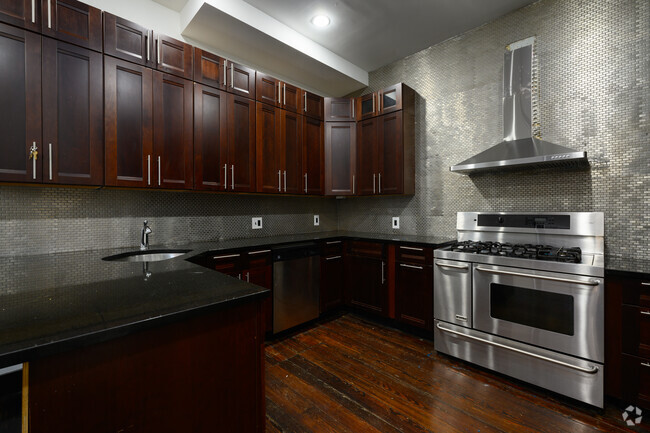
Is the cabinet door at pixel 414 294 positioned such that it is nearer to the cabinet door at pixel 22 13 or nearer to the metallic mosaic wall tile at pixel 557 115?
the metallic mosaic wall tile at pixel 557 115

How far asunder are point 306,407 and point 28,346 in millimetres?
1614

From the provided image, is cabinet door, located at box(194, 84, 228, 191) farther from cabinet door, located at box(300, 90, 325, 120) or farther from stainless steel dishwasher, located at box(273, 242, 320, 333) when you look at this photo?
cabinet door, located at box(300, 90, 325, 120)

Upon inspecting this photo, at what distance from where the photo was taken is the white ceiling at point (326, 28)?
252 cm

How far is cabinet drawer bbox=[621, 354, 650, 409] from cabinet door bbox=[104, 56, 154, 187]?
11.2 ft

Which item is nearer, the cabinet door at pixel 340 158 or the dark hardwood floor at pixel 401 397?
the dark hardwood floor at pixel 401 397

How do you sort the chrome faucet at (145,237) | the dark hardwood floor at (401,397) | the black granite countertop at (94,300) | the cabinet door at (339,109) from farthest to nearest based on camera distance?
the cabinet door at (339,109)
the chrome faucet at (145,237)
the dark hardwood floor at (401,397)
the black granite countertop at (94,300)

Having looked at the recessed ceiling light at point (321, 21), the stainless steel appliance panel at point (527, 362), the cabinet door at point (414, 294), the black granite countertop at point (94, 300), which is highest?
the recessed ceiling light at point (321, 21)

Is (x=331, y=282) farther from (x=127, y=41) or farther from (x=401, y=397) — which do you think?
(x=127, y=41)

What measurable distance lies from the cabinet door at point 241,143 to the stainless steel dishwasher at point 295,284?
0.72 meters

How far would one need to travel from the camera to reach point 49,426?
25.7 inches

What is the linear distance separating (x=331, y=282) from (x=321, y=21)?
2670 millimetres

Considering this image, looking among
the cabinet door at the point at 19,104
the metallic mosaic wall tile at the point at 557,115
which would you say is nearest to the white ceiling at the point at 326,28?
the metallic mosaic wall tile at the point at 557,115

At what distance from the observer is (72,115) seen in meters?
1.89

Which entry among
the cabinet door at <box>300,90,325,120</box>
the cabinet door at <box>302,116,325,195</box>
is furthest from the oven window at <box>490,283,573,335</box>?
the cabinet door at <box>300,90,325,120</box>
